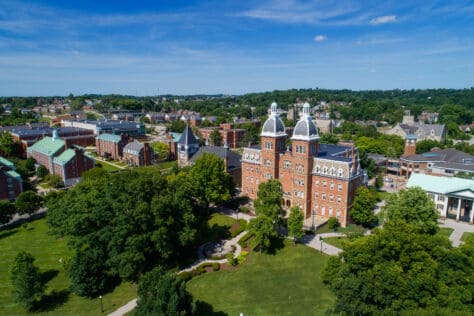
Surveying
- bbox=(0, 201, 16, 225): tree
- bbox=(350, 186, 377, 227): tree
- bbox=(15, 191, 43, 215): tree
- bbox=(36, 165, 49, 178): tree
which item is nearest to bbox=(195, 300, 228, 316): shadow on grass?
bbox=(350, 186, 377, 227): tree

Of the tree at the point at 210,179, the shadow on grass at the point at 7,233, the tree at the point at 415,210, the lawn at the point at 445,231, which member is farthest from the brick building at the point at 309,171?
the shadow on grass at the point at 7,233

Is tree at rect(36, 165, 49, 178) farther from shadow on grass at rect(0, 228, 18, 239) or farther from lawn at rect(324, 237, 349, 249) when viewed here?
lawn at rect(324, 237, 349, 249)

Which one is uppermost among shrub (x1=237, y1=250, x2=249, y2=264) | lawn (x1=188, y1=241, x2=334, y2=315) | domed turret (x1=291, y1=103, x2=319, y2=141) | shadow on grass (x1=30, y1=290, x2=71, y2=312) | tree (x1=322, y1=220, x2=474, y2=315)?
domed turret (x1=291, y1=103, x2=319, y2=141)

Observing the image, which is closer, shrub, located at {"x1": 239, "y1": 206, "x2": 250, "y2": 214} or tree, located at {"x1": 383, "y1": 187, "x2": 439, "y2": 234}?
tree, located at {"x1": 383, "y1": 187, "x2": 439, "y2": 234}

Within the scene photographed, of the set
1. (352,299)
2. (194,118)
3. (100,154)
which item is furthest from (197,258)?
(194,118)

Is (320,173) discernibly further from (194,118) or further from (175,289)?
(194,118)

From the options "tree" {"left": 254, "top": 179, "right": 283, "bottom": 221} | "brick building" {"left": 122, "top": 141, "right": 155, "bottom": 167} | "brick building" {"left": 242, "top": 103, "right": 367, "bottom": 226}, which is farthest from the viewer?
"brick building" {"left": 122, "top": 141, "right": 155, "bottom": 167}
